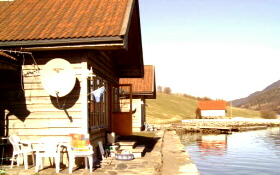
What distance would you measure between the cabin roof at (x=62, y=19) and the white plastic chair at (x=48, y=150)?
2.86m

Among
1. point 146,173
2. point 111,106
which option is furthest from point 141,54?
point 146,173

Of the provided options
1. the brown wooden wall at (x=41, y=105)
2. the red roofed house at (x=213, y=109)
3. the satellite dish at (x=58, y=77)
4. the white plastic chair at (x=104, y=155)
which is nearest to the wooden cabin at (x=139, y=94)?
the white plastic chair at (x=104, y=155)

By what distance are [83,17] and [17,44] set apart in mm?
2202

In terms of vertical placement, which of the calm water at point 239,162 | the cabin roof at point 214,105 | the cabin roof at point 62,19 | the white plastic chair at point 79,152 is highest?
the cabin roof at point 62,19

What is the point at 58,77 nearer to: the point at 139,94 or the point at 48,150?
the point at 48,150

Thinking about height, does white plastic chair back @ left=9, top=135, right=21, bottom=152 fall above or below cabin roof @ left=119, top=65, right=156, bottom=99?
below

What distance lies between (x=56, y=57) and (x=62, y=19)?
144 centimetres

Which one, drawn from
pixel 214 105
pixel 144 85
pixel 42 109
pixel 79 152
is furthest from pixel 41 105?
pixel 214 105

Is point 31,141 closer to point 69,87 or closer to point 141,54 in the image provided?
point 69,87

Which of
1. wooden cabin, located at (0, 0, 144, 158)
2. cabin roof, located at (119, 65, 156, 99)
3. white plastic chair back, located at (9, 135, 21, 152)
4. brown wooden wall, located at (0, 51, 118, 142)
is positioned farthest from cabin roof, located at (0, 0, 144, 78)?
cabin roof, located at (119, 65, 156, 99)

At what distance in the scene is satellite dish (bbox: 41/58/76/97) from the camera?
8859 millimetres

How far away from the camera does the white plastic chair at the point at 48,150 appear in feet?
27.4

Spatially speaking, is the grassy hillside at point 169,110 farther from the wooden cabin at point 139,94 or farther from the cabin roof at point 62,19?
the cabin roof at point 62,19

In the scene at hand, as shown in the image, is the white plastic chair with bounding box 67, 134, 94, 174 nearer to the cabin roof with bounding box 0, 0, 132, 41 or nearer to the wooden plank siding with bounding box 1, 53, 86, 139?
the wooden plank siding with bounding box 1, 53, 86, 139
